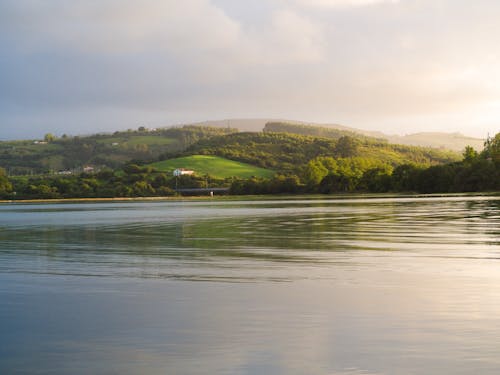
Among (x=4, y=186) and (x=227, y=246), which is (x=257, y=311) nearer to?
(x=227, y=246)

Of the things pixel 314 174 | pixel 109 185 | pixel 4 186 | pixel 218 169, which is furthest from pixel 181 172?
pixel 4 186

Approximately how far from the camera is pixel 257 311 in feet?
33.4

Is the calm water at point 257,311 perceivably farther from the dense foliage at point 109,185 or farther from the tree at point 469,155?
the dense foliage at point 109,185

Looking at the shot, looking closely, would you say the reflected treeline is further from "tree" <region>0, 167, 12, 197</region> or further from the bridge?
"tree" <region>0, 167, 12, 197</region>

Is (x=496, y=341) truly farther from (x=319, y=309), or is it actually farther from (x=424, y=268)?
(x=424, y=268)

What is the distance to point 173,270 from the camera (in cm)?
1547

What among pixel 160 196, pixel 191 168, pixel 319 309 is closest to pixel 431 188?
pixel 160 196

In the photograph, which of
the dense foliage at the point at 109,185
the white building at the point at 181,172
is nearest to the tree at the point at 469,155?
the dense foliage at the point at 109,185

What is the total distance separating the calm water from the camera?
735 centimetres

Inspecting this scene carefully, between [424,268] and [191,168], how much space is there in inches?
6951

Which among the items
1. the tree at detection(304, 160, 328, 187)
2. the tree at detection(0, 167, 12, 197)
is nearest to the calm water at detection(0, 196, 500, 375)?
the tree at detection(304, 160, 328, 187)

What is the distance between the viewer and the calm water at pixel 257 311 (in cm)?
735

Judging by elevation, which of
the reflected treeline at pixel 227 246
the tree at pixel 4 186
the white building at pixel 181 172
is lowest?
the reflected treeline at pixel 227 246

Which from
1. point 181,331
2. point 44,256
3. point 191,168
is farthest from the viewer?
point 191,168
